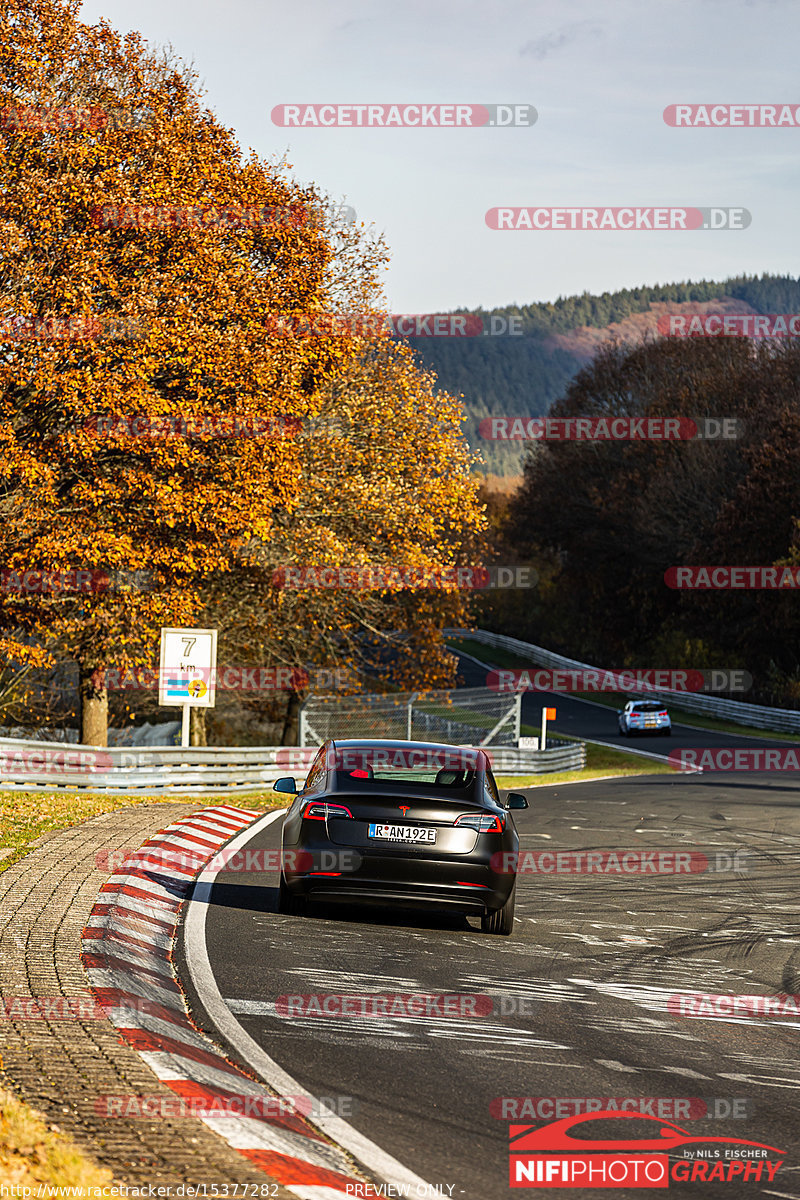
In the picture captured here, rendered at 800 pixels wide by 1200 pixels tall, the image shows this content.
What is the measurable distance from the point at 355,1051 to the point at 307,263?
72.6 ft

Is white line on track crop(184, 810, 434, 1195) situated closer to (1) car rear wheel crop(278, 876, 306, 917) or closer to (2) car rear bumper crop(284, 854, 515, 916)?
(1) car rear wheel crop(278, 876, 306, 917)

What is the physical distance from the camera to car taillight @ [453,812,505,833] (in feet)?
30.9

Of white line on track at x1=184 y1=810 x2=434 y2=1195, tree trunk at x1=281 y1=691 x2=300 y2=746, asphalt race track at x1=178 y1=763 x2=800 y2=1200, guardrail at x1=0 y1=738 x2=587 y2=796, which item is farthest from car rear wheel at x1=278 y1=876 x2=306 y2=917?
tree trunk at x1=281 y1=691 x2=300 y2=746

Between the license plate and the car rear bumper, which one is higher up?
the license plate

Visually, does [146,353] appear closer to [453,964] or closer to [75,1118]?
[453,964]

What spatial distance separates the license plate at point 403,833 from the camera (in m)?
9.30

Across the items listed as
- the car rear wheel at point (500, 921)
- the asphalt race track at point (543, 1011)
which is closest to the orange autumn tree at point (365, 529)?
the asphalt race track at point (543, 1011)

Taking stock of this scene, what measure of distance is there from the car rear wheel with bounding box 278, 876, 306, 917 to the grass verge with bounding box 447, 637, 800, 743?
121ft

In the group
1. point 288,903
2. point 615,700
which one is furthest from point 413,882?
point 615,700

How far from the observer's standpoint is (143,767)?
19656mm

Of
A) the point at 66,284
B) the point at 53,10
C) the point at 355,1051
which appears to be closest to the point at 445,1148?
the point at 355,1051

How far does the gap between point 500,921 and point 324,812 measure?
65.1 inches

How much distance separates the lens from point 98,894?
10.0m

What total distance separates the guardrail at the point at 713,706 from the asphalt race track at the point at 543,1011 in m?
26.6
